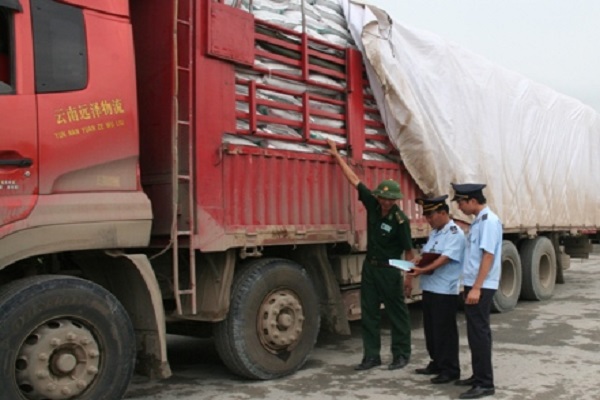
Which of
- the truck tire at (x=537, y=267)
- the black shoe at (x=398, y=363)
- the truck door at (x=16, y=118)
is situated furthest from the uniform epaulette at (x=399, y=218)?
the truck tire at (x=537, y=267)

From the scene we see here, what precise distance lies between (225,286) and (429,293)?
172 cm

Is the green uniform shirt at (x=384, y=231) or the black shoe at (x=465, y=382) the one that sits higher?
the green uniform shirt at (x=384, y=231)

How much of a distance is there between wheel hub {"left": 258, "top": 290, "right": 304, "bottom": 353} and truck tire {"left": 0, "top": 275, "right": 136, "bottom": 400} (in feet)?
4.62

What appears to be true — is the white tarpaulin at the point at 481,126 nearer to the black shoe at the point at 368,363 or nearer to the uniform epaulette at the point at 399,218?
the uniform epaulette at the point at 399,218

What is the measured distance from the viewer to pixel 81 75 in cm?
429

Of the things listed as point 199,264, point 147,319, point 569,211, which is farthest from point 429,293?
point 569,211

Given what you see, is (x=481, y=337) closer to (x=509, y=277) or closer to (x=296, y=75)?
(x=296, y=75)

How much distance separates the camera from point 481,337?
16.5ft

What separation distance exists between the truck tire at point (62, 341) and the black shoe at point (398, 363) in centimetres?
252

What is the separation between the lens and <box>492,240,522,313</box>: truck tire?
9.45 meters

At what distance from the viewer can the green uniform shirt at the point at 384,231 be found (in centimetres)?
594

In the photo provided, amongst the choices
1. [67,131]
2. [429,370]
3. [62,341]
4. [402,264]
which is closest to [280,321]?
[402,264]

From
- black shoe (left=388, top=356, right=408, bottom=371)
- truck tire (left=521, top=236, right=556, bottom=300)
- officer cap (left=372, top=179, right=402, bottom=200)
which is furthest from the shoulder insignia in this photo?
truck tire (left=521, top=236, right=556, bottom=300)

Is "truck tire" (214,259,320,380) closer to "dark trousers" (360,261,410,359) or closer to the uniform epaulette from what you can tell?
"dark trousers" (360,261,410,359)
